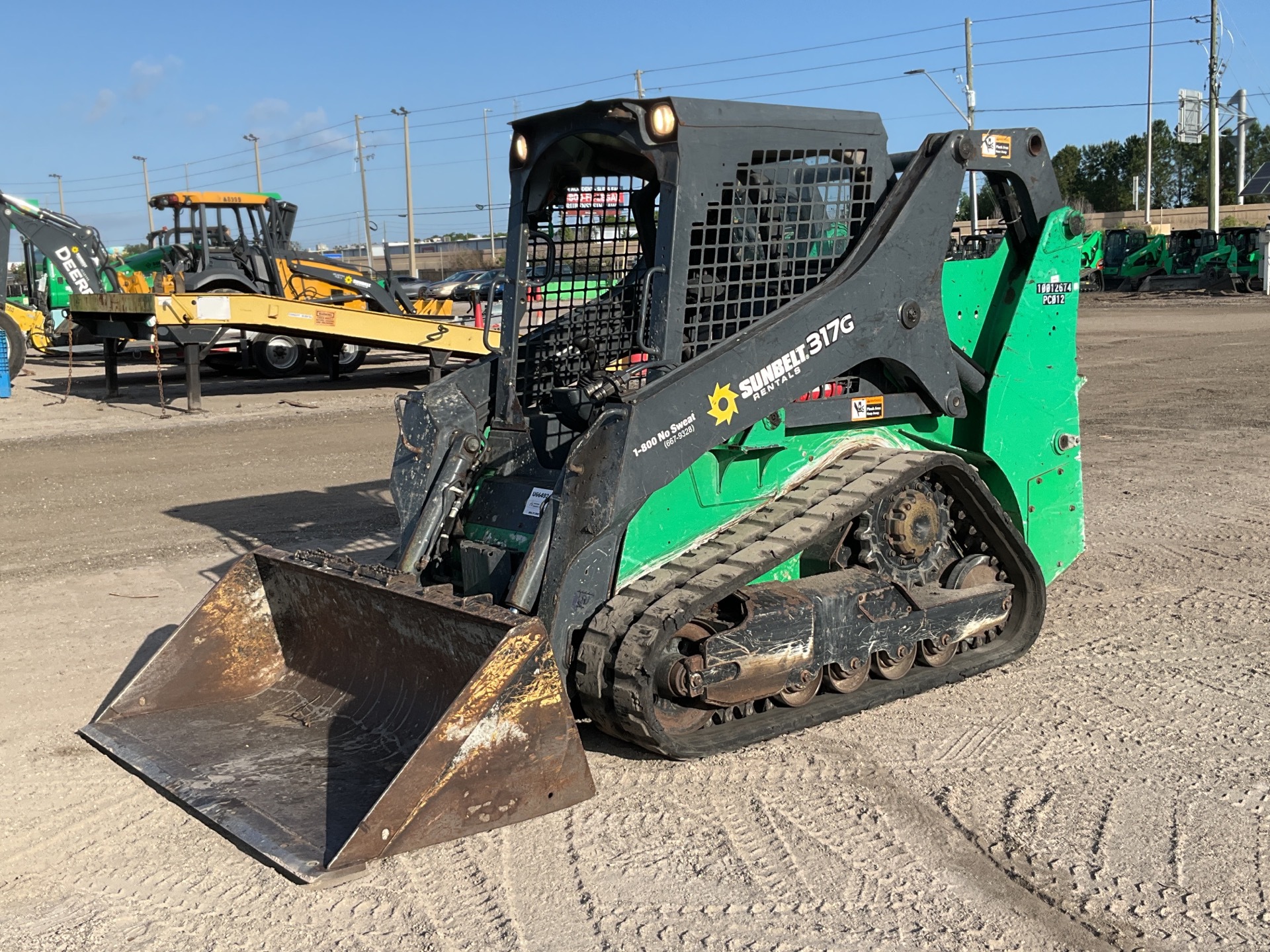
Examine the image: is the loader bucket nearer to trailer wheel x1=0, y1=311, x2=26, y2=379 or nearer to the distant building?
trailer wheel x1=0, y1=311, x2=26, y2=379

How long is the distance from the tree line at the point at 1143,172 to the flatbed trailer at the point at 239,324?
187ft

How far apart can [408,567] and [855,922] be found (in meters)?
2.31

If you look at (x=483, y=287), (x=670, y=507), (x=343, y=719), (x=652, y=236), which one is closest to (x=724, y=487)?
(x=670, y=507)

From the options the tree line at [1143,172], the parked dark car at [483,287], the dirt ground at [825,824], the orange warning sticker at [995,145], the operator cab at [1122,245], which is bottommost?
the dirt ground at [825,824]

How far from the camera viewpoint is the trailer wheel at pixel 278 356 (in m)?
19.9

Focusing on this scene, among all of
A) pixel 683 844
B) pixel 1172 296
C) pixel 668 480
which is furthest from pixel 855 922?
pixel 1172 296

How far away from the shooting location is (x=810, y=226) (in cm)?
517

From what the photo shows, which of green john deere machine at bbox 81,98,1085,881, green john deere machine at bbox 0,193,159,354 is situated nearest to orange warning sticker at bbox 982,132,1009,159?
green john deere machine at bbox 81,98,1085,881

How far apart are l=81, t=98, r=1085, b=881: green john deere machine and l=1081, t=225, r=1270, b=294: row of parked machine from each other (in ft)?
100

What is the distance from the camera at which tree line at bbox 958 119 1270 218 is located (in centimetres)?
7625

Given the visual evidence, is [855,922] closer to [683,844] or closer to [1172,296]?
[683,844]

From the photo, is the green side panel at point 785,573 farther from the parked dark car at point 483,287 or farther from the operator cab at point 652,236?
the parked dark car at point 483,287

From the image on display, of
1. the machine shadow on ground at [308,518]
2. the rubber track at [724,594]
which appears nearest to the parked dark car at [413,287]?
the machine shadow on ground at [308,518]

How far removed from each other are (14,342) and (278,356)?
3817mm
